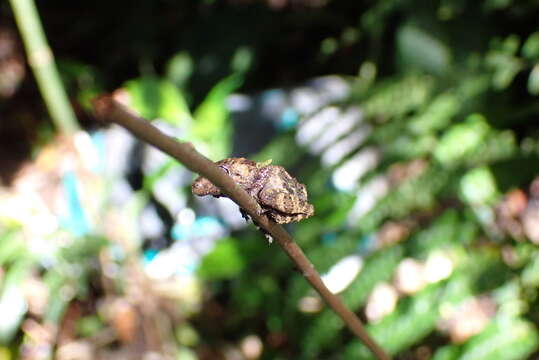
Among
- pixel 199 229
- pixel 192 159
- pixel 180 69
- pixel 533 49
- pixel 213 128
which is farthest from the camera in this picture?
pixel 180 69

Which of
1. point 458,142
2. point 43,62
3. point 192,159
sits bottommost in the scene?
A: point 192,159

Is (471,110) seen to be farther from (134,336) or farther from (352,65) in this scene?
(134,336)

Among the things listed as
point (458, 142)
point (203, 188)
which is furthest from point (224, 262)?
point (203, 188)

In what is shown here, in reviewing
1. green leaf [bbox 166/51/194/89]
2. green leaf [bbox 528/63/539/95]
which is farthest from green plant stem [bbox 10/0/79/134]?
green leaf [bbox 528/63/539/95]

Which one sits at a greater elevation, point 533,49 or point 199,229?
point 199,229

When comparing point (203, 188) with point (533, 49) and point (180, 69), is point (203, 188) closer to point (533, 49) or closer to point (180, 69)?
point (533, 49)

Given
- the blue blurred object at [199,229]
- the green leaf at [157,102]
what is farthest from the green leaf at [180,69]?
the blue blurred object at [199,229]

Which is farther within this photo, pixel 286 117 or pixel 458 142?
pixel 286 117

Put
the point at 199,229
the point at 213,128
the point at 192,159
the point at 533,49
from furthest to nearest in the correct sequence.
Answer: the point at 199,229, the point at 213,128, the point at 533,49, the point at 192,159

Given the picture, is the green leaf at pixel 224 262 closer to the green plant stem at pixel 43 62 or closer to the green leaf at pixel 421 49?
the green plant stem at pixel 43 62
